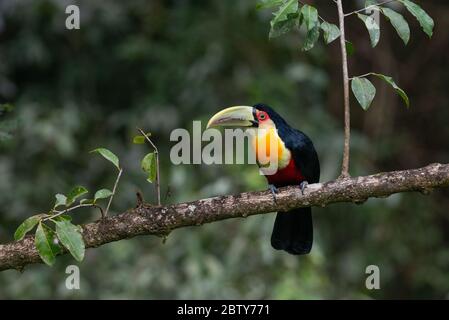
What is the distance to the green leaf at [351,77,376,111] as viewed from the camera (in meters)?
3.38

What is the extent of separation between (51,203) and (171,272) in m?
1.43

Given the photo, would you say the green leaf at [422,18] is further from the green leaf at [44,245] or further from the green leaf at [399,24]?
the green leaf at [44,245]

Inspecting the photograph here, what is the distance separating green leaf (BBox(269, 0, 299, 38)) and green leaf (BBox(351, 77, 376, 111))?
369 mm

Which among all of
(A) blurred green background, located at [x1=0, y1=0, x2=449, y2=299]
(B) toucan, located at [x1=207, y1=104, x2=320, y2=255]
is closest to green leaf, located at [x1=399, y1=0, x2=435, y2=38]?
(B) toucan, located at [x1=207, y1=104, x2=320, y2=255]

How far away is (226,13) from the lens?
24.0ft

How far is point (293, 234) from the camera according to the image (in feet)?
14.5

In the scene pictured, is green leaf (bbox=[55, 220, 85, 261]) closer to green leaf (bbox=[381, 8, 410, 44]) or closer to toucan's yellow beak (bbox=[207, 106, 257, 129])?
toucan's yellow beak (bbox=[207, 106, 257, 129])

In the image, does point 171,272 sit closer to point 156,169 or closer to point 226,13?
point 226,13

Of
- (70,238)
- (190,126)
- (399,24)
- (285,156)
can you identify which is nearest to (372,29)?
(399,24)

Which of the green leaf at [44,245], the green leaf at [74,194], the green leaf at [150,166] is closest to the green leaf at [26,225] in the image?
the green leaf at [44,245]

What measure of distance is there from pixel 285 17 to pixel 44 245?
1.35 m

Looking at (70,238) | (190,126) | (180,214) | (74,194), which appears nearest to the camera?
(70,238)

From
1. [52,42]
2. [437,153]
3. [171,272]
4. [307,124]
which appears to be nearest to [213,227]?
[171,272]

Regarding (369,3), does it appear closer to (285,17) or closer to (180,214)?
(285,17)
